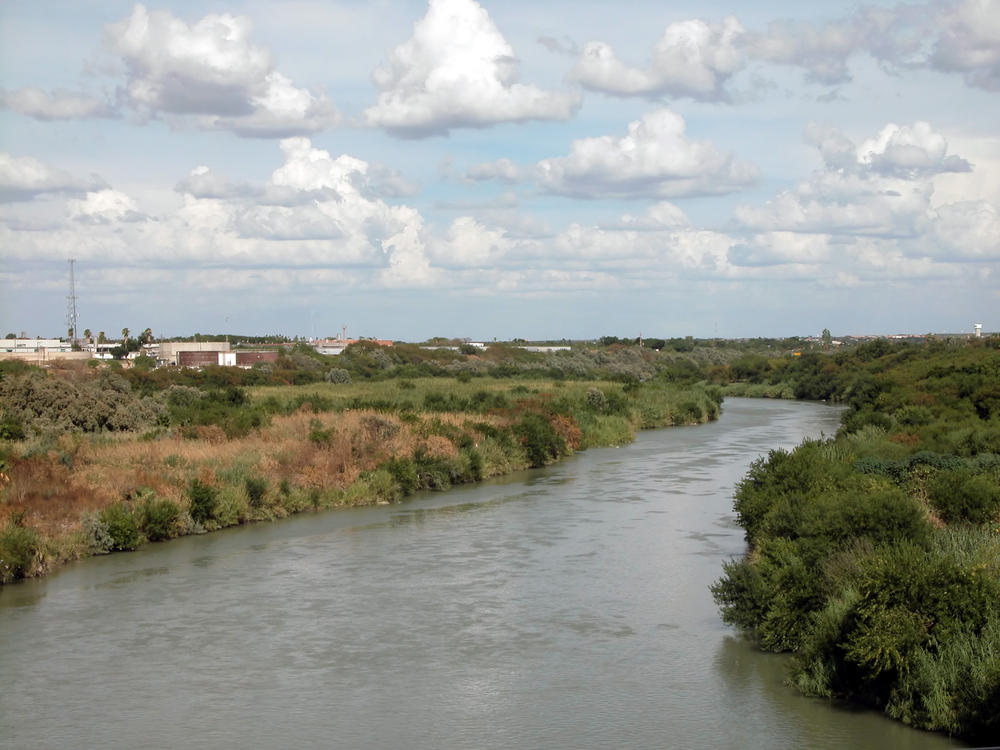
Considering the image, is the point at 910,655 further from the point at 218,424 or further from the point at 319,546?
the point at 218,424

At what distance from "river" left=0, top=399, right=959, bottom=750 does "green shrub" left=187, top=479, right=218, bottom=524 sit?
1.99 ft

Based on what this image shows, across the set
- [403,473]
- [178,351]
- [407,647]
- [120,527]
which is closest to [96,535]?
Result: [120,527]

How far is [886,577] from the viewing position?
43.8ft

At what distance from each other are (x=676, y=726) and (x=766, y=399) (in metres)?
79.4

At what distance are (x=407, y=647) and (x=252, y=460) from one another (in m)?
14.5

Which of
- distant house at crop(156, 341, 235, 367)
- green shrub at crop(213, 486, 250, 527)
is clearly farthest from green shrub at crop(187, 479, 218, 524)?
distant house at crop(156, 341, 235, 367)

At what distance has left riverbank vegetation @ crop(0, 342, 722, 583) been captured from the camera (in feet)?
80.2

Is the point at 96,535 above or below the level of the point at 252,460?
below

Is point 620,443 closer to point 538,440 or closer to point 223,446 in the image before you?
point 538,440

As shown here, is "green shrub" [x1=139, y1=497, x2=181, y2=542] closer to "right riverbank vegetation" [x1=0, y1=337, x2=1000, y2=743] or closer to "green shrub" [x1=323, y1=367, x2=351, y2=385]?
"right riverbank vegetation" [x1=0, y1=337, x2=1000, y2=743]

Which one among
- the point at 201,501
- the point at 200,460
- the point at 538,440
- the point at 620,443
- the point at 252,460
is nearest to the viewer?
the point at 201,501

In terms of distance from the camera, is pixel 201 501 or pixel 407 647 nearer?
pixel 407 647

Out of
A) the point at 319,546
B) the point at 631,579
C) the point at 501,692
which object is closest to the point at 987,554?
the point at 501,692

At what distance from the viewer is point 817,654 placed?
14.6 meters
